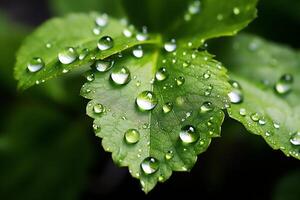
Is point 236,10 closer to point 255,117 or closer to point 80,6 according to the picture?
point 255,117

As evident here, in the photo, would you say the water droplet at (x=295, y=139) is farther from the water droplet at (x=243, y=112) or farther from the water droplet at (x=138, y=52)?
the water droplet at (x=138, y=52)

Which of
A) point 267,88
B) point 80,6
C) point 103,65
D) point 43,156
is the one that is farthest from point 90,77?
point 80,6

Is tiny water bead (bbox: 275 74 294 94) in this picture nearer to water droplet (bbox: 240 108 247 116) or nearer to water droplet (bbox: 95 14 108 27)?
water droplet (bbox: 240 108 247 116)

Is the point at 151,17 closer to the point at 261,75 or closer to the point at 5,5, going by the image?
the point at 261,75

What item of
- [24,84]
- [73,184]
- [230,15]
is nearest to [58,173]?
[73,184]

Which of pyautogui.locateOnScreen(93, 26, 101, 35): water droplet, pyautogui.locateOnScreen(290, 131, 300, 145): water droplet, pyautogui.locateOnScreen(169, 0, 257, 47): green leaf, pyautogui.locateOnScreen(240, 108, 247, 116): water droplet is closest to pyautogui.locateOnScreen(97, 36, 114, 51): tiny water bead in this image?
pyautogui.locateOnScreen(93, 26, 101, 35): water droplet

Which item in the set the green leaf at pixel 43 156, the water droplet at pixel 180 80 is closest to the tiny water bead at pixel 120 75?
the water droplet at pixel 180 80

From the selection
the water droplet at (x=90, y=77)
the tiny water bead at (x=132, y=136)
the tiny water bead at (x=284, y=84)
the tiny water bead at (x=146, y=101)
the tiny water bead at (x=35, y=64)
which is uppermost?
the tiny water bead at (x=35, y=64)
